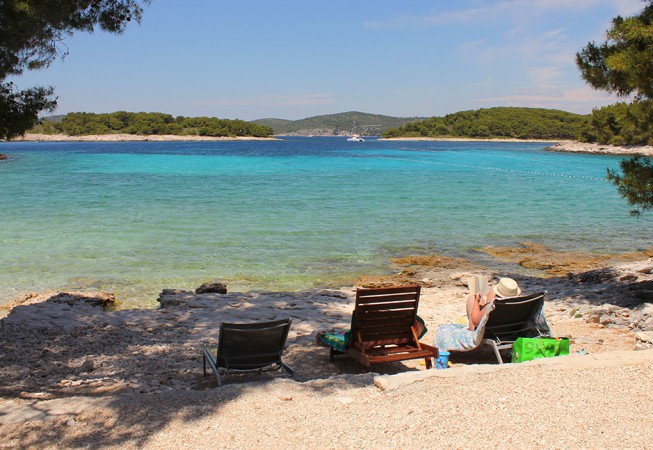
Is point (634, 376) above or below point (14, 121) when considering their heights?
below

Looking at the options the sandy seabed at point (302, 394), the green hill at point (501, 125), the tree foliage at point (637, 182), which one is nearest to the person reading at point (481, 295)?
the sandy seabed at point (302, 394)

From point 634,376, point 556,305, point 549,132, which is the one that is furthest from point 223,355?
point 549,132

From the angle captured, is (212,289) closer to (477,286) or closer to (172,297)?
(172,297)

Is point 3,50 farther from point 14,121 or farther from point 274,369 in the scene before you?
point 274,369

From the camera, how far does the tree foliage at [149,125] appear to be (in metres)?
162

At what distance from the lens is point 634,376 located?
180 inches

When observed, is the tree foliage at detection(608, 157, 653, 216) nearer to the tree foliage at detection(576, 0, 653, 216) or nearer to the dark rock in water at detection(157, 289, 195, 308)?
the tree foliage at detection(576, 0, 653, 216)

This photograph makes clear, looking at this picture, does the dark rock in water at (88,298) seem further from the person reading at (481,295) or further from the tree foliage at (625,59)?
the tree foliage at (625,59)

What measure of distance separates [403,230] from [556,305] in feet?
27.7

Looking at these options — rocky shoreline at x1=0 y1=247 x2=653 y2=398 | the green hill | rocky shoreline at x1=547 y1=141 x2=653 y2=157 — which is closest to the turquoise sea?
rocky shoreline at x1=0 y1=247 x2=653 y2=398

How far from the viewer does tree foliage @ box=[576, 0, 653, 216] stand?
7.02m

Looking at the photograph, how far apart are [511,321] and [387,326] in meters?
1.43

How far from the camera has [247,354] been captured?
17.5ft

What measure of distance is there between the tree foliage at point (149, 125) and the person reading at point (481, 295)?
168 meters
